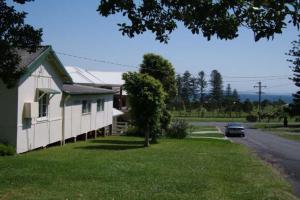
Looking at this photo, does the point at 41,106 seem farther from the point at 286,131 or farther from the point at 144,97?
the point at 286,131

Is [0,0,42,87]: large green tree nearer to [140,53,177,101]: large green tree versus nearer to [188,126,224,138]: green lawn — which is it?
[140,53,177,101]: large green tree

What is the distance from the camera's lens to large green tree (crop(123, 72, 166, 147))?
101ft

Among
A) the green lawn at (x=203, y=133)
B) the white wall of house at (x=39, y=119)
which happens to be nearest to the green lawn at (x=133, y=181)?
the white wall of house at (x=39, y=119)

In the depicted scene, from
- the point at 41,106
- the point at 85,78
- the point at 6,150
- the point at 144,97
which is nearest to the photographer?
the point at 6,150

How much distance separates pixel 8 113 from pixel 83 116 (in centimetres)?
1186

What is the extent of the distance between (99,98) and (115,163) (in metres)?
19.9

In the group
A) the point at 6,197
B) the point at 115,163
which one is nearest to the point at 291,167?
the point at 115,163

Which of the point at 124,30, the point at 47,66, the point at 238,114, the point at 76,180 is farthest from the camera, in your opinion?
the point at 238,114

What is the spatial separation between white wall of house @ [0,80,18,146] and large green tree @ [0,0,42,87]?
11.8 m

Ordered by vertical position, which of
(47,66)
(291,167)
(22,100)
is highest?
(47,66)

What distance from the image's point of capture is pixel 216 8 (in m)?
6.19

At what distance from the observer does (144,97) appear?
30672 millimetres

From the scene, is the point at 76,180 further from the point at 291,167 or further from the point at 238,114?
the point at 238,114

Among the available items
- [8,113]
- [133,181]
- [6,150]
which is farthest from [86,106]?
[133,181]
